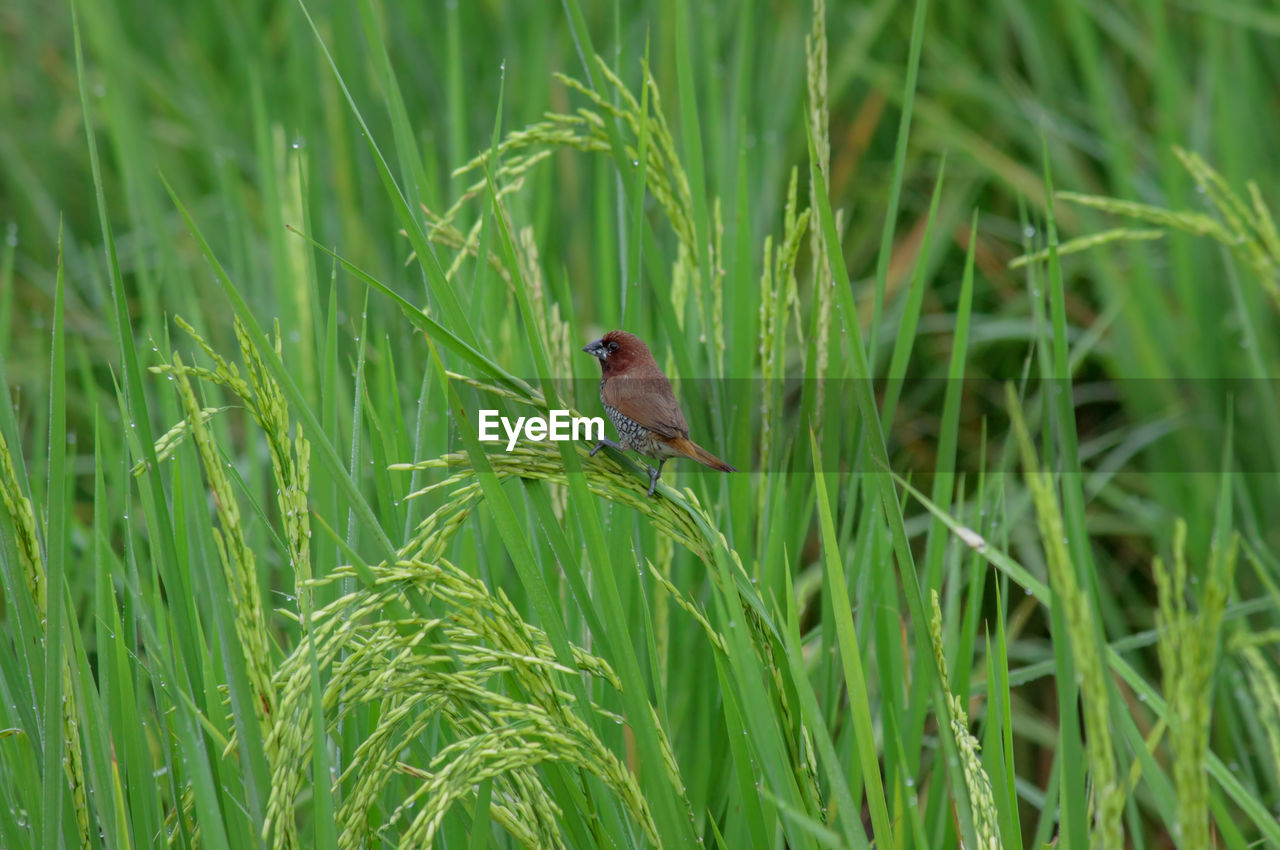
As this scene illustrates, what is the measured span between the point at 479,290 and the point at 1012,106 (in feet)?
6.68

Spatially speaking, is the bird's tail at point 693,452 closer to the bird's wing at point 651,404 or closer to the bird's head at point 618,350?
the bird's wing at point 651,404

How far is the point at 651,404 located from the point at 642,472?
0.45 feet

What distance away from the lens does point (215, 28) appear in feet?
10.00

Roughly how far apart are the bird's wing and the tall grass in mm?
67

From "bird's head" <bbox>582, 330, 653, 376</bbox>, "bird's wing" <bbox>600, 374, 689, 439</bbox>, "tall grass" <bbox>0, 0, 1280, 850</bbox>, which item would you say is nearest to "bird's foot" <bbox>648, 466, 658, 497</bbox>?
"tall grass" <bbox>0, 0, 1280, 850</bbox>

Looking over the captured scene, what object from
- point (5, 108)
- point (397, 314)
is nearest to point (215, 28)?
point (5, 108)

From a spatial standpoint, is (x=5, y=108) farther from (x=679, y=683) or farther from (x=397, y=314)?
(x=679, y=683)

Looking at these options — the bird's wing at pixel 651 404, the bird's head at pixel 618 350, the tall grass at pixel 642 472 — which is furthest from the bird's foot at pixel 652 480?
the bird's head at pixel 618 350

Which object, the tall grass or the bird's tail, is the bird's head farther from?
the bird's tail
